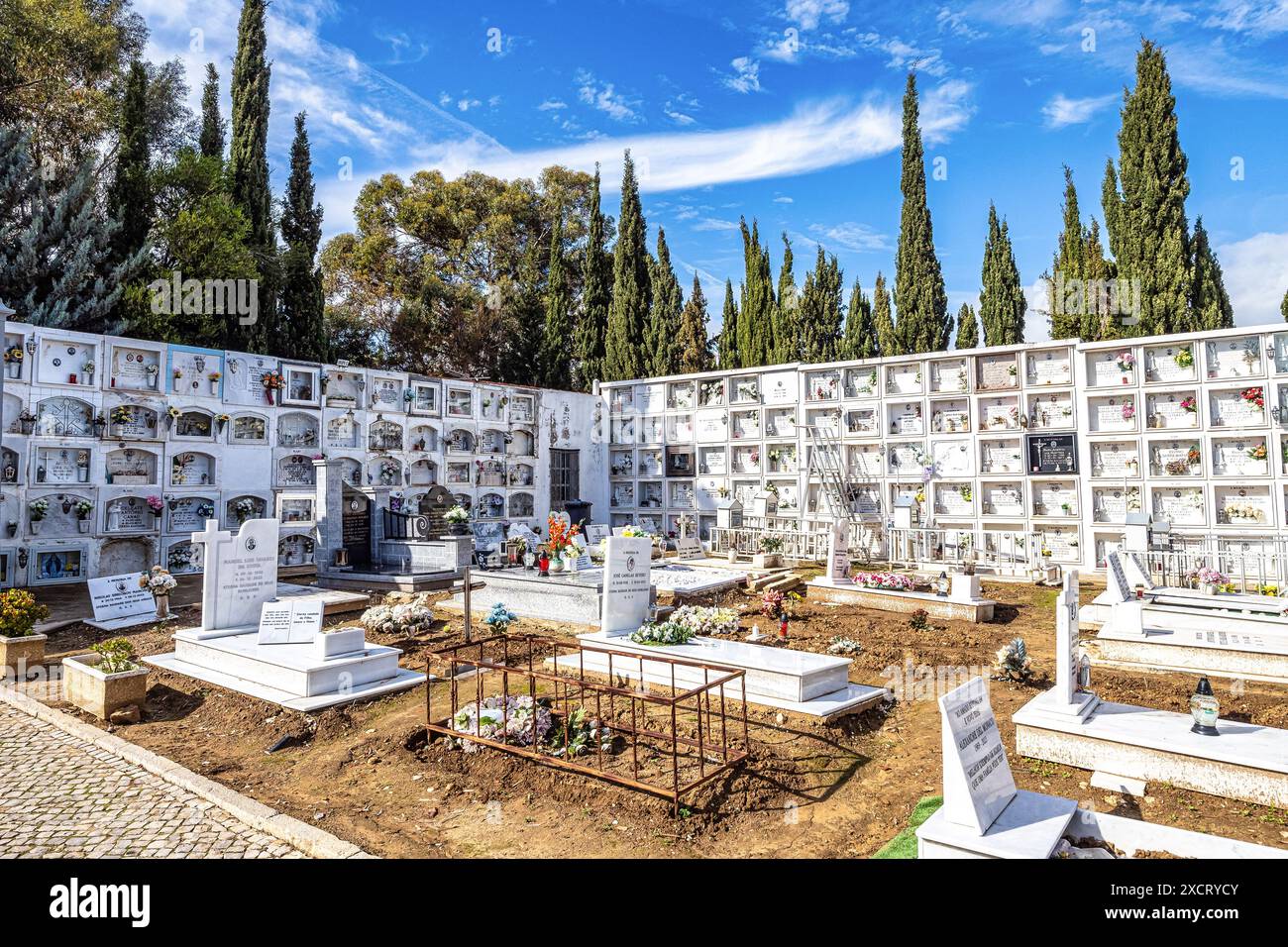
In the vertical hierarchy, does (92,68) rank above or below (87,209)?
above

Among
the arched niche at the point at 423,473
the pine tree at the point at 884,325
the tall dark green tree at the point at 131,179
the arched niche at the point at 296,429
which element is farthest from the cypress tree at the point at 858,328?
the tall dark green tree at the point at 131,179

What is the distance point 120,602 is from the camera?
1195 centimetres

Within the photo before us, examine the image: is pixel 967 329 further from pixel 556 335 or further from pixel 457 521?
pixel 457 521

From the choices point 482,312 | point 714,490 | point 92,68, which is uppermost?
point 92,68

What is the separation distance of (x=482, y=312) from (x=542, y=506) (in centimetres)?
1089

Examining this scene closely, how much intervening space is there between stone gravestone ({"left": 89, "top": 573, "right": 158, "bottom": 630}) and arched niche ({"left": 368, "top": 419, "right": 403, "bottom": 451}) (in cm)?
929

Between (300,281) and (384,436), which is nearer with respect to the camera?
(384,436)

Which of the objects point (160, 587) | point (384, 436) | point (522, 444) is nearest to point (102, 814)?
point (160, 587)

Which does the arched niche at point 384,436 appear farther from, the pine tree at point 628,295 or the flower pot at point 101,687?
the flower pot at point 101,687

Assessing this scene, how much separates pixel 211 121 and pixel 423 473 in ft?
52.2

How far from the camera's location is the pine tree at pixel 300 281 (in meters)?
24.7
